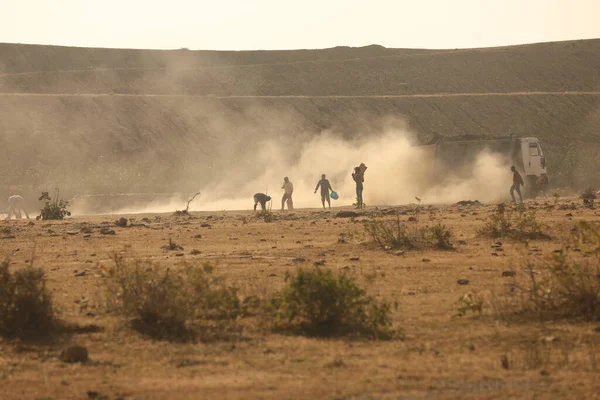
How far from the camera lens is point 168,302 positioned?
9531 millimetres

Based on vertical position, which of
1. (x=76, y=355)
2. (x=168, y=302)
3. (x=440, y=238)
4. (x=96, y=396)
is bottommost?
(x=96, y=396)

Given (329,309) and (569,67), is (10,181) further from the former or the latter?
(569,67)

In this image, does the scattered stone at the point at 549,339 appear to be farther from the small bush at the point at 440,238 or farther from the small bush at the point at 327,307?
the small bush at the point at 440,238

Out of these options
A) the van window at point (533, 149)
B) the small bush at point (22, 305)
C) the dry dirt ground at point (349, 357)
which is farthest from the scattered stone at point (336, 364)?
the van window at point (533, 149)

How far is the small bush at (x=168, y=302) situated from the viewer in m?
9.51

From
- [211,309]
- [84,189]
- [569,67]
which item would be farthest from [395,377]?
[569,67]

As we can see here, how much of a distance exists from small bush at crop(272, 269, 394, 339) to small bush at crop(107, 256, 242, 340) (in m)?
0.76

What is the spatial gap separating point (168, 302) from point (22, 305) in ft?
4.94

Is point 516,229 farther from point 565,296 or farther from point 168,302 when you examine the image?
point 168,302

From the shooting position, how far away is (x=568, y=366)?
7.88 m

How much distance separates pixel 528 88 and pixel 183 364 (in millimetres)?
86365

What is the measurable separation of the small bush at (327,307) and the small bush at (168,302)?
0.76 meters

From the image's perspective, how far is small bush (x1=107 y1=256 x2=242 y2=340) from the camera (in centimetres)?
951

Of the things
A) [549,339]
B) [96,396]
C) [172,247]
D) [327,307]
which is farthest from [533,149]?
[96,396]
